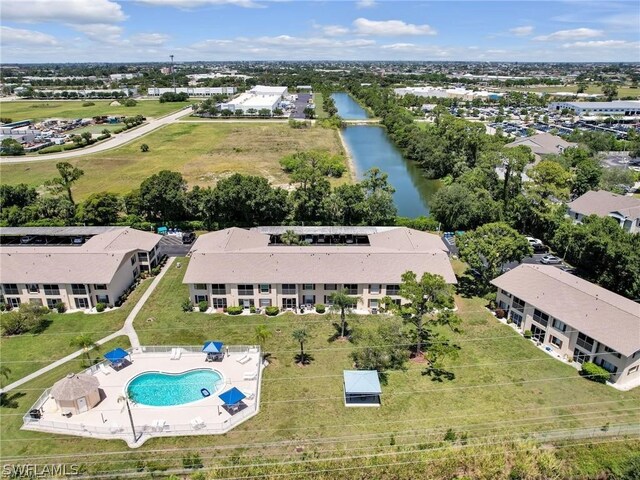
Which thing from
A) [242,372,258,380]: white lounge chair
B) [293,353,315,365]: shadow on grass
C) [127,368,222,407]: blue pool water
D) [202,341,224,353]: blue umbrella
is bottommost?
[127,368,222,407]: blue pool water

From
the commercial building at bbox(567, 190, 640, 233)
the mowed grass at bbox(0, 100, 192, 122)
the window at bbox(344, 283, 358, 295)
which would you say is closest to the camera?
the window at bbox(344, 283, 358, 295)

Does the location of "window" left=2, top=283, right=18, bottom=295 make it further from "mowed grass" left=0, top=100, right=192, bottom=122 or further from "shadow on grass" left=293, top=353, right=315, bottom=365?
"mowed grass" left=0, top=100, right=192, bottom=122

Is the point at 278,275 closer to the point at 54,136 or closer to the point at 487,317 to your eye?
the point at 487,317

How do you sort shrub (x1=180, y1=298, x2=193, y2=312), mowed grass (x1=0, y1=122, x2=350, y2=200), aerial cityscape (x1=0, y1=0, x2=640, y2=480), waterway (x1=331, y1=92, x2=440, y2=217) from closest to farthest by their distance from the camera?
aerial cityscape (x1=0, y1=0, x2=640, y2=480), shrub (x1=180, y1=298, x2=193, y2=312), waterway (x1=331, y1=92, x2=440, y2=217), mowed grass (x1=0, y1=122, x2=350, y2=200)

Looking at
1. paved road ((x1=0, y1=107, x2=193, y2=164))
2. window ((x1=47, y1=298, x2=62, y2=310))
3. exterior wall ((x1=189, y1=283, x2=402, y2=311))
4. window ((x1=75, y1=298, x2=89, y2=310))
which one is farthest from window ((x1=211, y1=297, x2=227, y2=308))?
paved road ((x1=0, y1=107, x2=193, y2=164))

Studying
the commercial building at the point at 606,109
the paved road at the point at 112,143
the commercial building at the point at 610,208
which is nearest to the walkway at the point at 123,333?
the commercial building at the point at 610,208

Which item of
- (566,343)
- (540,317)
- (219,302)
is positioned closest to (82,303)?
(219,302)

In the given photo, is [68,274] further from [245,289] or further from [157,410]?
[157,410]
